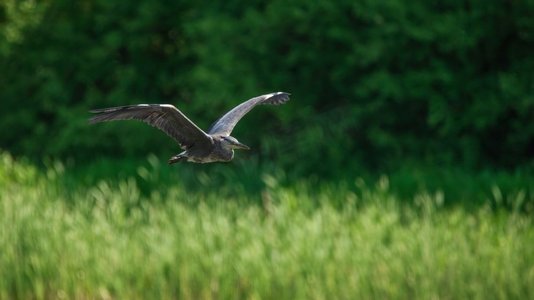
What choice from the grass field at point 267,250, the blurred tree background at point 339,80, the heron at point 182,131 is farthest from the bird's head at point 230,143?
the blurred tree background at point 339,80

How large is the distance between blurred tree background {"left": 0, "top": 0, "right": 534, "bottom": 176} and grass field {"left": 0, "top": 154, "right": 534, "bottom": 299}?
323cm

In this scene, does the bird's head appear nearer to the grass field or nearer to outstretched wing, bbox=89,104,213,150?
outstretched wing, bbox=89,104,213,150

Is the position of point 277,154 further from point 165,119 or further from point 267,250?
point 165,119

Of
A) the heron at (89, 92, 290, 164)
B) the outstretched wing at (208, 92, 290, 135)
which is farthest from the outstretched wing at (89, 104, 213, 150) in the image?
the outstretched wing at (208, 92, 290, 135)

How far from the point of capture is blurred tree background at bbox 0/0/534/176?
10875 millimetres

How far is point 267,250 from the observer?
21.2ft

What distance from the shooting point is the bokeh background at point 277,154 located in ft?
20.4

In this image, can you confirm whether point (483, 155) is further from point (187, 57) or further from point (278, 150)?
point (187, 57)

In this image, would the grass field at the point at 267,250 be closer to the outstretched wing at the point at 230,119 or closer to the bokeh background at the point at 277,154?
the bokeh background at the point at 277,154

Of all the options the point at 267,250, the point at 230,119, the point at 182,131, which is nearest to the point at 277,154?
the point at 267,250

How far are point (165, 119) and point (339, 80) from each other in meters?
9.10

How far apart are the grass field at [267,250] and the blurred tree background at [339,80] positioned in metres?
3.23

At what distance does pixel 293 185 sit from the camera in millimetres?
8500

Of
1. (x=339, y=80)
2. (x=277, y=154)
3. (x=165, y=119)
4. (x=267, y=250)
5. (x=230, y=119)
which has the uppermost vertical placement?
(x=165, y=119)
